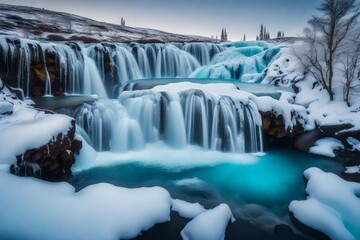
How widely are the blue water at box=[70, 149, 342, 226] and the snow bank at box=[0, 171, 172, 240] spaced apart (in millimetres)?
1353

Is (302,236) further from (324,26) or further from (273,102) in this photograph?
(324,26)

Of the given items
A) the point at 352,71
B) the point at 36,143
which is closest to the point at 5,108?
the point at 36,143

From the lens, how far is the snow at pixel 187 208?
5.06 m

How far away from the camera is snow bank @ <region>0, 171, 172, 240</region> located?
3748 mm

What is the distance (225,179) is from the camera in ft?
23.6

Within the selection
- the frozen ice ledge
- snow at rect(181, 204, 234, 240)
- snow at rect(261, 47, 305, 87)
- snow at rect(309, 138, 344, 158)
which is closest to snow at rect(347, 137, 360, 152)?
snow at rect(309, 138, 344, 158)

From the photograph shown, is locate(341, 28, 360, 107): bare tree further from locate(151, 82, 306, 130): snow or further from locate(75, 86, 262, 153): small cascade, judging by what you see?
locate(75, 86, 262, 153): small cascade

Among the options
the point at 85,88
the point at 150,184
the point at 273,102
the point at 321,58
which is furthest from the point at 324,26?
the point at 85,88

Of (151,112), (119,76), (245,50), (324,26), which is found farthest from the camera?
(245,50)

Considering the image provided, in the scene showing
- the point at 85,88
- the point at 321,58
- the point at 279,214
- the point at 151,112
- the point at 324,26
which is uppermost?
the point at 324,26

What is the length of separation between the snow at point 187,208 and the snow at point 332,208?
2140mm

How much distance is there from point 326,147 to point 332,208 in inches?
205

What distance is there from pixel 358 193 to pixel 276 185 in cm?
198

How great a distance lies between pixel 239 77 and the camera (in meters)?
21.4
